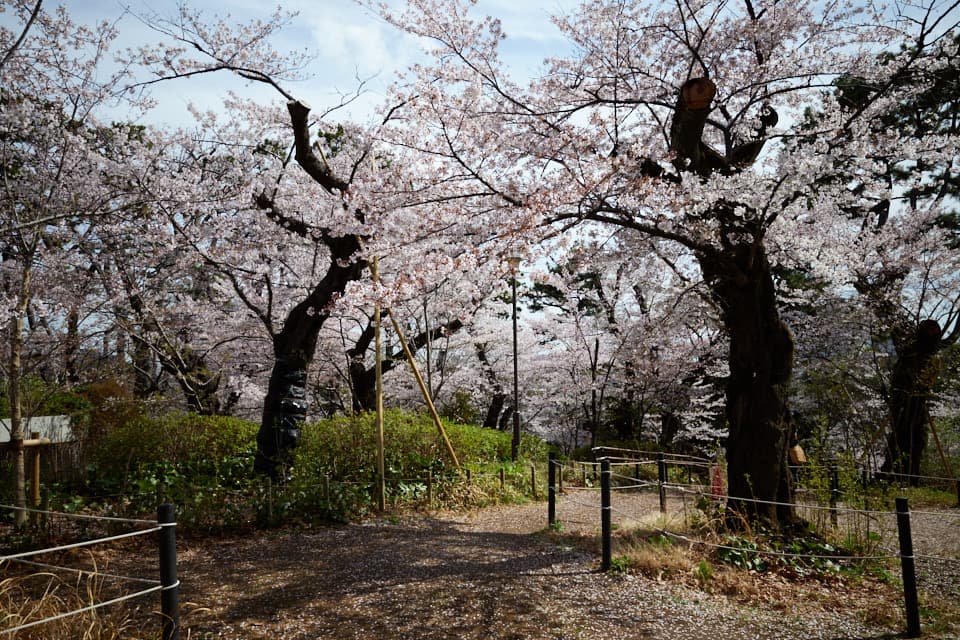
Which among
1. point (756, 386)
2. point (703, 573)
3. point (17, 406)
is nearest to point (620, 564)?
point (703, 573)

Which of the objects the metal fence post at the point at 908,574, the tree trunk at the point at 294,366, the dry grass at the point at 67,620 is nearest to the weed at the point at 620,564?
the metal fence post at the point at 908,574

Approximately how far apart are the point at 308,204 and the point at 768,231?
24.3ft

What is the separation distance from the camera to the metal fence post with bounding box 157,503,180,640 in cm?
316

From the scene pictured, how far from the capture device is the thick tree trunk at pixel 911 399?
1030 centimetres

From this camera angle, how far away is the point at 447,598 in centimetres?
446

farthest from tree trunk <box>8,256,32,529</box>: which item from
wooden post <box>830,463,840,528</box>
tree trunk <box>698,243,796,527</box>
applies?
wooden post <box>830,463,840,528</box>

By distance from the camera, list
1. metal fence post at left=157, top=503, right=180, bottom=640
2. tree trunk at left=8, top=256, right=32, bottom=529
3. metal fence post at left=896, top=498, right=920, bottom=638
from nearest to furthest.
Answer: metal fence post at left=157, top=503, right=180, bottom=640 → metal fence post at left=896, top=498, right=920, bottom=638 → tree trunk at left=8, top=256, right=32, bottom=529

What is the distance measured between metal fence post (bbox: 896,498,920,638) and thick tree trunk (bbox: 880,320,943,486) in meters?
7.04

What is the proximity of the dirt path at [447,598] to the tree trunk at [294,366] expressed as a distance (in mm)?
2598

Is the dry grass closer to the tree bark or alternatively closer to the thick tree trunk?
the tree bark

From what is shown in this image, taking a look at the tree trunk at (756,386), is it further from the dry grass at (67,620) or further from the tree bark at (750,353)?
the dry grass at (67,620)

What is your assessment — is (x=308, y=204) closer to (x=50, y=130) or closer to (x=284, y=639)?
(x=50, y=130)

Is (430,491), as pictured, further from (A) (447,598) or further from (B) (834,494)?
(B) (834,494)

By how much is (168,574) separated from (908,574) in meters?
4.42
